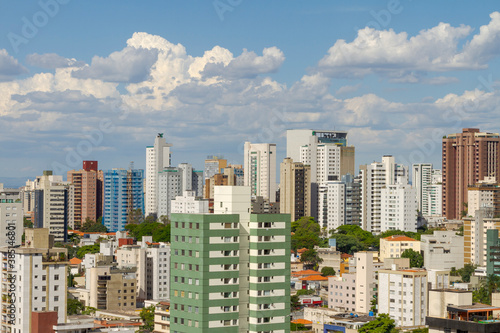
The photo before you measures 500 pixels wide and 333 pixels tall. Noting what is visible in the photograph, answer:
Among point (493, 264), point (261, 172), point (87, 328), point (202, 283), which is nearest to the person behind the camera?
point (202, 283)

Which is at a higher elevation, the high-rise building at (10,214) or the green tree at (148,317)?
the high-rise building at (10,214)

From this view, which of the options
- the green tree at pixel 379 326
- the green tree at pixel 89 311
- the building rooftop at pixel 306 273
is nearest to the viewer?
the green tree at pixel 379 326

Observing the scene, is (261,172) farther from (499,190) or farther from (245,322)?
(245,322)

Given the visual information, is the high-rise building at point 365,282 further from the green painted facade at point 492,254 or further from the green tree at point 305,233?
the green tree at point 305,233

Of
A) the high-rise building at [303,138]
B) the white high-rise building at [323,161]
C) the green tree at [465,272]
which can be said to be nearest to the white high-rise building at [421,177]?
the high-rise building at [303,138]

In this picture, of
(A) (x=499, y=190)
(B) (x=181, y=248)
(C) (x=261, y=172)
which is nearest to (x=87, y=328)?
(B) (x=181, y=248)

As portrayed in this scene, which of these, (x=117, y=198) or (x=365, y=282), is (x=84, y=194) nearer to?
(x=117, y=198)
